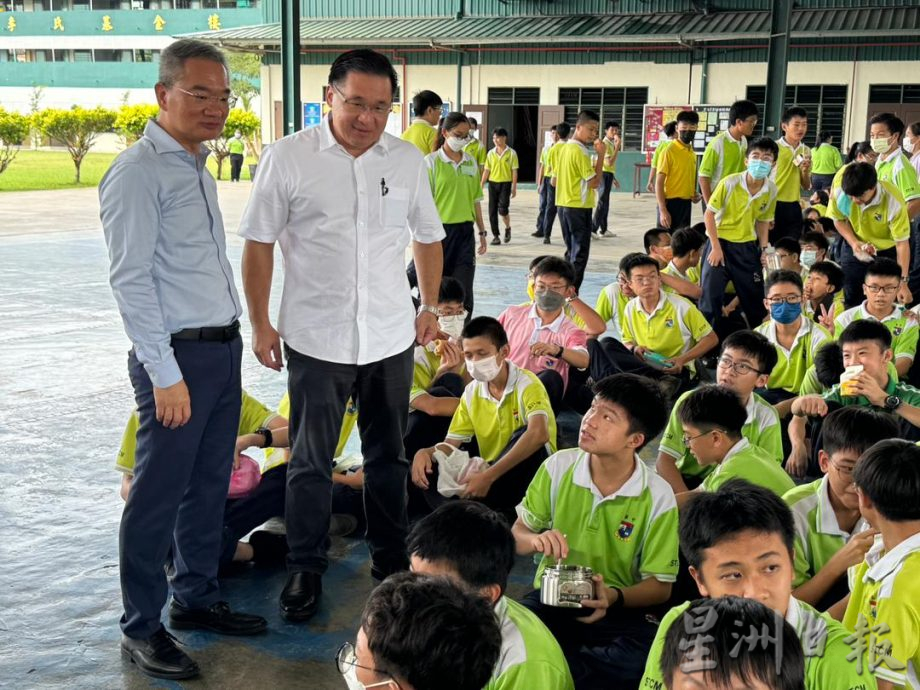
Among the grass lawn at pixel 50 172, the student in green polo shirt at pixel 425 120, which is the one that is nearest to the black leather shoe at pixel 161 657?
the student in green polo shirt at pixel 425 120

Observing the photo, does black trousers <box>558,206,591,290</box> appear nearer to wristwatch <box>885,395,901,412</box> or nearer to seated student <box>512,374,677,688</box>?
wristwatch <box>885,395,901,412</box>

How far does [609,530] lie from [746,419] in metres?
1.11

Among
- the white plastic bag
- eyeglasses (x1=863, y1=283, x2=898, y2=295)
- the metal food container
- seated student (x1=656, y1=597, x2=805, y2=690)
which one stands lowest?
the white plastic bag

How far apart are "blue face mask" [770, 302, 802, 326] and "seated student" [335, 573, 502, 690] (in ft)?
12.3

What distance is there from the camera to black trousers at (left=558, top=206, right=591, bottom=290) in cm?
853

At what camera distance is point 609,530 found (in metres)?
2.84

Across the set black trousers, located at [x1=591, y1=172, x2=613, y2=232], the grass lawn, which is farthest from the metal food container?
the grass lawn

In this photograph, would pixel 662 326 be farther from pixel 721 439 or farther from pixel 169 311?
pixel 169 311

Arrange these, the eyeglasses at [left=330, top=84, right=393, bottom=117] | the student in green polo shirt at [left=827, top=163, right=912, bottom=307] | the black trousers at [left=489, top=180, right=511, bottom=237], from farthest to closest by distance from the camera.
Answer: the black trousers at [left=489, top=180, right=511, bottom=237]
the student in green polo shirt at [left=827, top=163, right=912, bottom=307]
the eyeglasses at [left=330, top=84, right=393, bottom=117]

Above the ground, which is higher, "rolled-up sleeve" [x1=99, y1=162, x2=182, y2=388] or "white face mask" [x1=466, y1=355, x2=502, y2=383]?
"rolled-up sleeve" [x1=99, y1=162, x2=182, y2=388]

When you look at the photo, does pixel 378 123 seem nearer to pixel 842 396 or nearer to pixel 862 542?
pixel 862 542

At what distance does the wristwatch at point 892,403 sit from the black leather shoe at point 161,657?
268 centimetres

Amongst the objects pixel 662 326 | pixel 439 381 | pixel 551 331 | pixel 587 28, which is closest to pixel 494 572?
pixel 439 381

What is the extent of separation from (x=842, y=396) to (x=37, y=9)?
43625mm
